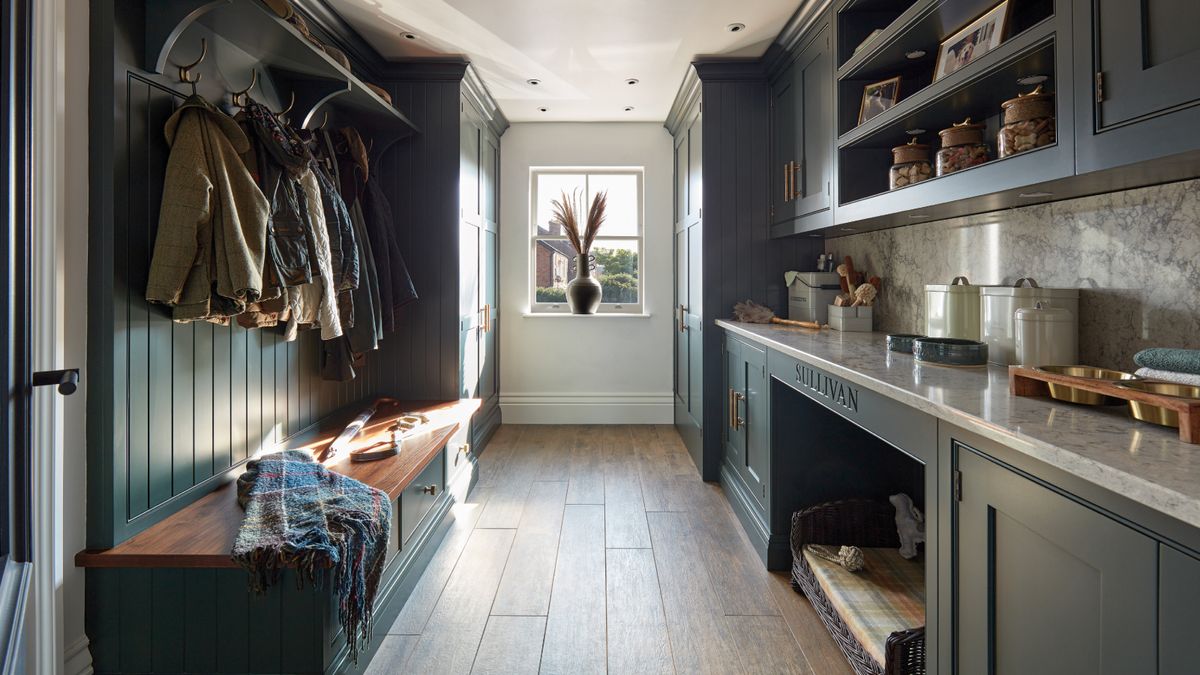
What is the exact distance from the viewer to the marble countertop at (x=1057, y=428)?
2.50 feet

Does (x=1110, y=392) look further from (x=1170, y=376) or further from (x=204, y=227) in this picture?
(x=204, y=227)

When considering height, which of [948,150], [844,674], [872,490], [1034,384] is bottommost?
[844,674]

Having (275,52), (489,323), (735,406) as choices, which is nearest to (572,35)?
(275,52)

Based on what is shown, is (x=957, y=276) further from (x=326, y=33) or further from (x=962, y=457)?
(x=326, y=33)

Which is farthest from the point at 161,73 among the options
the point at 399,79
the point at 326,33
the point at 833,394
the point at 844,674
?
the point at 844,674

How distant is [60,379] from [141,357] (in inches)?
12.0

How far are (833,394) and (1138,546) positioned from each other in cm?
109

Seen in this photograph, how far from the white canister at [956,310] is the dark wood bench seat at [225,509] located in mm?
1896

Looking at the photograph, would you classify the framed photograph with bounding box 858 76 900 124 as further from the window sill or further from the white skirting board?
the white skirting board

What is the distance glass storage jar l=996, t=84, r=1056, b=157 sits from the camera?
1.50 m

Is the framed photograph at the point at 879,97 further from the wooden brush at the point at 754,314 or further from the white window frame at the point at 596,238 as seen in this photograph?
the white window frame at the point at 596,238

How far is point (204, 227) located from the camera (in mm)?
1707

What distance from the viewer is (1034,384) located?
1.29 meters

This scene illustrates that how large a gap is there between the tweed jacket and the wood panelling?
70mm
